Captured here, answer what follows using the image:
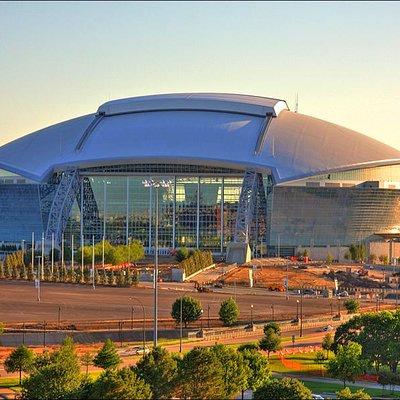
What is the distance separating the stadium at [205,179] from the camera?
134 m

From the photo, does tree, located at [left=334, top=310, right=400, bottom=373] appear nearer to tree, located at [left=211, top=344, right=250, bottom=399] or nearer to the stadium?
tree, located at [left=211, top=344, right=250, bottom=399]

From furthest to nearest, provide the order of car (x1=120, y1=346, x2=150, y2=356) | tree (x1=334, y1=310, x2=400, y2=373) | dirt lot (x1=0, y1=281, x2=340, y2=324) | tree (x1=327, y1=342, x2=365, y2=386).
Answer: dirt lot (x1=0, y1=281, x2=340, y2=324) → car (x1=120, y1=346, x2=150, y2=356) → tree (x1=334, y1=310, x2=400, y2=373) → tree (x1=327, y1=342, x2=365, y2=386)

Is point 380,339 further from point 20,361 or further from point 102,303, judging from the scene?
point 102,303

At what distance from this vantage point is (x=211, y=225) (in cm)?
14150

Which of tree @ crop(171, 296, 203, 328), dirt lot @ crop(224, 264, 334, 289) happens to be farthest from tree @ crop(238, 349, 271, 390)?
dirt lot @ crop(224, 264, 334, 289)

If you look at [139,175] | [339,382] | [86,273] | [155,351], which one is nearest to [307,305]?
[86,273]

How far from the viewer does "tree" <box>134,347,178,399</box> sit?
3791cm

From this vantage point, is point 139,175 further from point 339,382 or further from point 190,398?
point 190,398

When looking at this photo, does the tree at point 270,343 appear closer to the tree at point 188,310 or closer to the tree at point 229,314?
the tree at point 188,310

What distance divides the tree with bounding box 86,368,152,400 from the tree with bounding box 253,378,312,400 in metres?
3.91

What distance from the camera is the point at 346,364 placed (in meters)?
52.4

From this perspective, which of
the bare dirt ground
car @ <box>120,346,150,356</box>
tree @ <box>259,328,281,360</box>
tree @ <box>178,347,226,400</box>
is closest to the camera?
tree @ <box>178,347,226,400</box>

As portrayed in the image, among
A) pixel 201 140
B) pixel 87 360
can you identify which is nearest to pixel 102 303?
pixel 87 360

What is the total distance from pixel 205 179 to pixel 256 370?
306 ft
